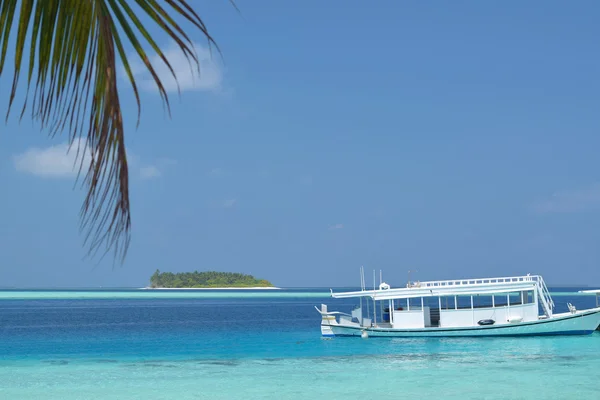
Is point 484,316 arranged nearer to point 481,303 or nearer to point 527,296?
point 527,296

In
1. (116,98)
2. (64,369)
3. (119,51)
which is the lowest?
(64,369)

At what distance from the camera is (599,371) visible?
28547 millimetres

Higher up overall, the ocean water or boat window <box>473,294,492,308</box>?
boat window <box>473,294,492,308</box>

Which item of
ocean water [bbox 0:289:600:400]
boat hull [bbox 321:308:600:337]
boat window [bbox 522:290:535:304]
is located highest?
boat window [bbox 522:290:535:304]

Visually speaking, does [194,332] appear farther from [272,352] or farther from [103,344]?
[272,352]

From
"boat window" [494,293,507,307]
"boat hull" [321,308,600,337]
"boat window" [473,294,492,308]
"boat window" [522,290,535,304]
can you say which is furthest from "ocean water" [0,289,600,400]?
"boat window" [494,293,507,307]

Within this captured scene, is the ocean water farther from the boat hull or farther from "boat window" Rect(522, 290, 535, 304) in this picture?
"boat window" Rect(522, 290, 535, 304)

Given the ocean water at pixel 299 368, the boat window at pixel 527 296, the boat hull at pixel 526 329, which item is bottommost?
the ocean water at pixel 299 368

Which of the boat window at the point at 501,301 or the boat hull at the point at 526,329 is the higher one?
the boat window at the point at 501,301

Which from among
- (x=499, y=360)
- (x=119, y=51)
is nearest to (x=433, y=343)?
(x=499, y=360)

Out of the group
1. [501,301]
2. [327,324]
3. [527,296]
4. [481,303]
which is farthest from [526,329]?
[501,301]

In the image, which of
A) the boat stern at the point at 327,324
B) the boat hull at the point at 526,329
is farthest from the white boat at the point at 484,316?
the boat stern at the point at 327,324

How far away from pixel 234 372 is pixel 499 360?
12.2m

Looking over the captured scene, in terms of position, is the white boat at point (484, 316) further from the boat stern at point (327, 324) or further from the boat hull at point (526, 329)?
the boat stern at point (327, 324)
